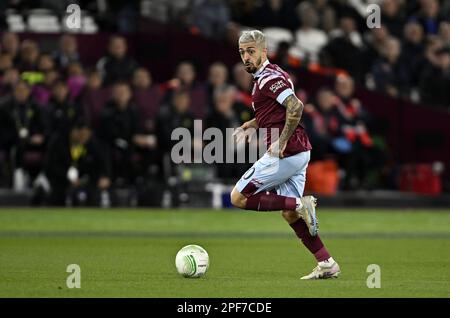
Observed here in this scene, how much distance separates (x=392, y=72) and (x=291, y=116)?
53.6 ft

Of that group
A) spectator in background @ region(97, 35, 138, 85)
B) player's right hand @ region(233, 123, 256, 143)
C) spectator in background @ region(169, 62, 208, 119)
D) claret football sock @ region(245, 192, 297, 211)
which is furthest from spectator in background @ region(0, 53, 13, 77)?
claret football sock @ region(245, 192, 297, 211)

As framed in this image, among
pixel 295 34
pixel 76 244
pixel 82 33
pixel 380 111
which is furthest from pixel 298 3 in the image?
pixel 76 244

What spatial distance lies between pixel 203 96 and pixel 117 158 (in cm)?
232

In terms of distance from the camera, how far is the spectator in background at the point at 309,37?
28.5m

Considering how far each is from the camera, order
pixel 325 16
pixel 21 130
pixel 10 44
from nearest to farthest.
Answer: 1. pixel 21 130
2. pixel 10 44
3. pixel 325 16

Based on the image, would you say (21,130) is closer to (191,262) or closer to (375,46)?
(375,46)

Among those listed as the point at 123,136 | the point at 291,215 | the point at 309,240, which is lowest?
the point at 309,240

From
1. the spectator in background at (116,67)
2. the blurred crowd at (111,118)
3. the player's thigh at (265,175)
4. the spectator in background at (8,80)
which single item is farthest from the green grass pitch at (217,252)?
the spectator in background at (116,67)

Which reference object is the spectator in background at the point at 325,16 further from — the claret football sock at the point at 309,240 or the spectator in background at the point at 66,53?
the claret football sock at the point at 309,240

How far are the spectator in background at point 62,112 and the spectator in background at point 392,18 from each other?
8033mm

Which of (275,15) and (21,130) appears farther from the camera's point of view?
(275,15)

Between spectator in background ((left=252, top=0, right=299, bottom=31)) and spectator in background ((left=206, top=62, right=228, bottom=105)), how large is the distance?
2.63m

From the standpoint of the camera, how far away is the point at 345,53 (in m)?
28.4

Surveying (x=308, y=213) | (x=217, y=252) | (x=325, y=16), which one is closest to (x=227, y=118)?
(x=325, y=16)
